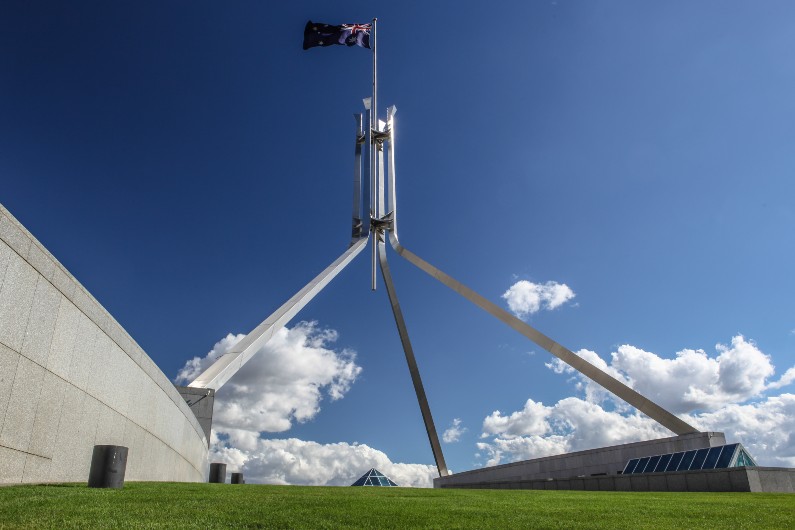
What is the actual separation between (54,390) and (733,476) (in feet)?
43.1

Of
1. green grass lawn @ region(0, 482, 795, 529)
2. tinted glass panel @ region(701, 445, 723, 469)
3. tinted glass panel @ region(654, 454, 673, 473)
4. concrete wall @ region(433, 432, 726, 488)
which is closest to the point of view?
green grass lawn @ region(0, 482, 795, 529)

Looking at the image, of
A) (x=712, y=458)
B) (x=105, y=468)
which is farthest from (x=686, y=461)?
(x=105, y=468)

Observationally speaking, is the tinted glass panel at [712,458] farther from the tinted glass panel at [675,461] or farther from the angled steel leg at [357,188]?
the angled steel leg at [357,188]

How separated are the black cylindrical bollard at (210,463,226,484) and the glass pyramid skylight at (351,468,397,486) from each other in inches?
515

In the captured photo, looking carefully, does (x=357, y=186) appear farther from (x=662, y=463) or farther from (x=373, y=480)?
(x=662, y=463)

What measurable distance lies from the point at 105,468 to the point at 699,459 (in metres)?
14.2

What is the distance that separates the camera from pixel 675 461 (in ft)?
52.3

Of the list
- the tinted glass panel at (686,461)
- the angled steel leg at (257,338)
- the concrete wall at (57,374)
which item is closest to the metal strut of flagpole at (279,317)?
the angled steel leg at (257,338)

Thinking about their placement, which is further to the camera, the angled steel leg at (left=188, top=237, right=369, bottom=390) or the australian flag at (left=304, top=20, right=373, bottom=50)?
the australian flag at (left=304, top=20, right=373, bottom=50)

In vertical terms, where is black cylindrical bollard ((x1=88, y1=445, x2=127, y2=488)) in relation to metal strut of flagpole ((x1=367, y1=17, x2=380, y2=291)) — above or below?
below

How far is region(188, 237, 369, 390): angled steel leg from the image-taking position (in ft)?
59.5

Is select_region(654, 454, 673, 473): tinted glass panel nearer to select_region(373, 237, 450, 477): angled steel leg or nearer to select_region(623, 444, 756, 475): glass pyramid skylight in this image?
select_region(623, 444, 756, 475): glass pyramid skylight

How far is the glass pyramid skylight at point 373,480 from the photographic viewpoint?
89.1 ft

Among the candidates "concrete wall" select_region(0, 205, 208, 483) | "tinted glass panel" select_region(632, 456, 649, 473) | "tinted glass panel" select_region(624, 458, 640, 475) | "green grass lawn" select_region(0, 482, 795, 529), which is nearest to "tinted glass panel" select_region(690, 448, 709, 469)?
"tinted glass panel" select_region(632, 456, 649, 473)
